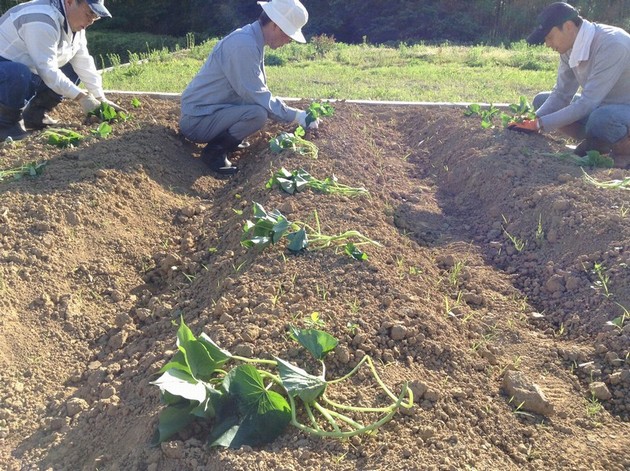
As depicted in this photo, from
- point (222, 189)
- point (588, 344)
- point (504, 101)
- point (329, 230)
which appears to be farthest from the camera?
point (504, 101)

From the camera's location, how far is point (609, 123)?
15.4ft

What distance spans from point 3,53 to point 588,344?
441 centimetres

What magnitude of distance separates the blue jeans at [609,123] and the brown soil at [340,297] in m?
0.33

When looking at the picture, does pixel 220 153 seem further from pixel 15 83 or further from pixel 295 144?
pixel 15 83

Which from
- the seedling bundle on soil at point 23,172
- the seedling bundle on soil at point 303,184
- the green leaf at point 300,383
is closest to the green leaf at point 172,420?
the green leaf at point 300,383

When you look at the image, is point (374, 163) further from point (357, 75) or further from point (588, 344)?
point (357, 75)

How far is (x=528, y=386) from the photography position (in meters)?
2.52

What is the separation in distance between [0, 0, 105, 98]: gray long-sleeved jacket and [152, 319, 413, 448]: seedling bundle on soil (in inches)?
123

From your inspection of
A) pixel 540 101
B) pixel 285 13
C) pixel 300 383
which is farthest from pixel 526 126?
pixel 300 383

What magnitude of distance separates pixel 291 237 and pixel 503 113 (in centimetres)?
297

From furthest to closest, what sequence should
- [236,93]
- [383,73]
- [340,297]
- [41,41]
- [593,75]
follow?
[383,73]
[236,93]
[593,75]
[41,41]
[340,297]

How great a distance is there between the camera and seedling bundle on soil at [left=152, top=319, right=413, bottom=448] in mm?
2162

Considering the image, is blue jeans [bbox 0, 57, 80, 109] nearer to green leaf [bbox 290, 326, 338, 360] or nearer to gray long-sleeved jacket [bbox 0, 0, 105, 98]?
gray long-sleeved jacket [bbox 0, 0, 105, 98]

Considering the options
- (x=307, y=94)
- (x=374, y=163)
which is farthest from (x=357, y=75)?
(x=374, y=163)
